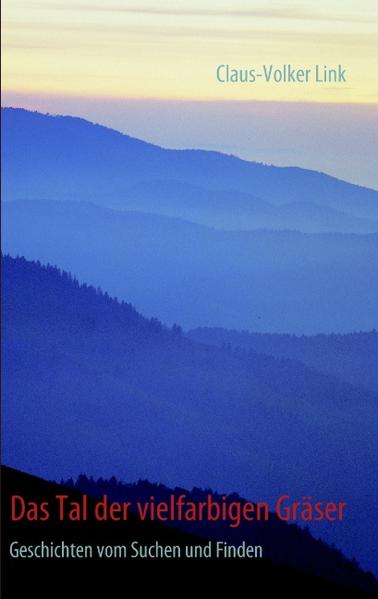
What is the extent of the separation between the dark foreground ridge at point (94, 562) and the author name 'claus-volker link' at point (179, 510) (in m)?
0.02

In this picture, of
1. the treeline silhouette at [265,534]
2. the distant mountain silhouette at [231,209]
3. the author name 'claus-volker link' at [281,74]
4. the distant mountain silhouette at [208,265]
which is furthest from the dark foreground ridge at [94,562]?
the author name 'claus-volker link' at [281,74]

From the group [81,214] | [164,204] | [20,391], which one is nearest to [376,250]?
[164,204]

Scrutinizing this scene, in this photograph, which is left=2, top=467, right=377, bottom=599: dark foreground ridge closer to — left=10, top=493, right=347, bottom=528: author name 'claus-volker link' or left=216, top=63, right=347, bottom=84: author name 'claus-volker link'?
left=10, top=493, right=347, bottom=528: author name 'claus-volker link'

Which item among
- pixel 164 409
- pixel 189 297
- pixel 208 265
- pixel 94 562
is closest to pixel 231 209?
pixel 208 265

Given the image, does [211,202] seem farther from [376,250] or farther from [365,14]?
[365,14]

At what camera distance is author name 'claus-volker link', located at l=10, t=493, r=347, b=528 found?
10.1 feet

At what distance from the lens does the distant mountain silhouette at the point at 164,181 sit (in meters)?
3.03

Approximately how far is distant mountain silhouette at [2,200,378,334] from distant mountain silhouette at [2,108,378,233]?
5 cm

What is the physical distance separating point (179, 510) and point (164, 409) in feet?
1.18

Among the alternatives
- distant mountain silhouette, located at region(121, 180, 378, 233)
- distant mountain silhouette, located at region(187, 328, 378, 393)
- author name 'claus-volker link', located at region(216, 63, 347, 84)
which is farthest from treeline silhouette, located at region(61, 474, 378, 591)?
author name 'claus-volker link', located at region(216, 63, 347, 84)

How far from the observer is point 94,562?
121 inches

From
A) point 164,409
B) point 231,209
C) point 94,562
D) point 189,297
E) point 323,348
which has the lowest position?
point 94,562

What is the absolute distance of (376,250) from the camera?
3203 mm

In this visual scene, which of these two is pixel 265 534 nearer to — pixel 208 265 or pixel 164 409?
pixel 164 409
